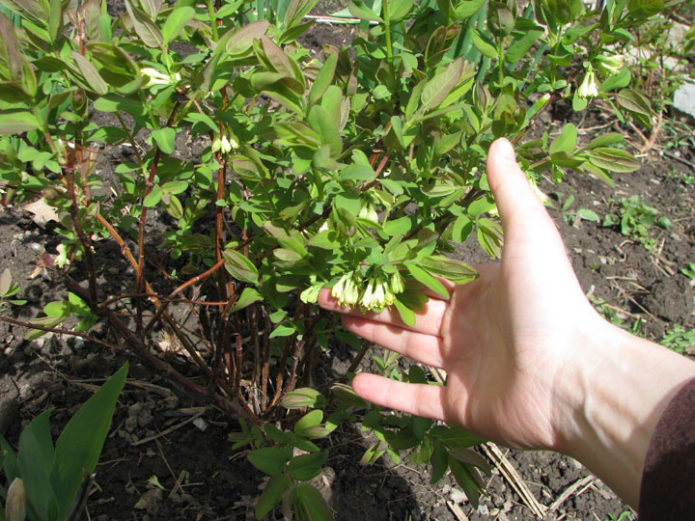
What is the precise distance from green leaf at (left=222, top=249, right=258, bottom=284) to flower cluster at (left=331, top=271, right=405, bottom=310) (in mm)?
223

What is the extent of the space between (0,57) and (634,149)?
3.67 m

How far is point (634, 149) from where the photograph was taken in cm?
364

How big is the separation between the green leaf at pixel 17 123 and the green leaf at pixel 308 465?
0.87 metres

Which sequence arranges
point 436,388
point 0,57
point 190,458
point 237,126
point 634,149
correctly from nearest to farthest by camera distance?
point 0,57, point 237,126, point 436,388, point 190,458, point 634,149

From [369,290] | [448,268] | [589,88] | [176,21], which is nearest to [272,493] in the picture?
[369,290]

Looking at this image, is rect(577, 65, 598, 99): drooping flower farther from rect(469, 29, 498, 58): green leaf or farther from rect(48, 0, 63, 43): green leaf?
rect(48, 0, 63, 43): green leaf

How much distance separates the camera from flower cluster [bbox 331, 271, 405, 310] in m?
1.10

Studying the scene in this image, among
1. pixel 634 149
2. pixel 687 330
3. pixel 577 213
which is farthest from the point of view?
pixel 634 149

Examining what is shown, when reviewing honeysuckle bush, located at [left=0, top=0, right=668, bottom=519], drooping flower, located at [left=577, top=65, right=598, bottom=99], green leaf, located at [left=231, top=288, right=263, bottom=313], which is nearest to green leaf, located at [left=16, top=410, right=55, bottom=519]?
honeysuckle bush, located at [left=0, top=0, right=668, bottom=519]

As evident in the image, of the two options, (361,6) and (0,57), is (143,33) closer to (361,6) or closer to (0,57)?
(0,57)

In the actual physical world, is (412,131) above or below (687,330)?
above

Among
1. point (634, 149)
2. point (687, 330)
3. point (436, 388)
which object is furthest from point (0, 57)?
point (634, 149)

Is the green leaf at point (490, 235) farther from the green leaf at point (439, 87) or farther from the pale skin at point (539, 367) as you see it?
the green leaf at point (439, 87)

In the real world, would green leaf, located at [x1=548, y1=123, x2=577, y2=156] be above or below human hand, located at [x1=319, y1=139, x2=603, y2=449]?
above
